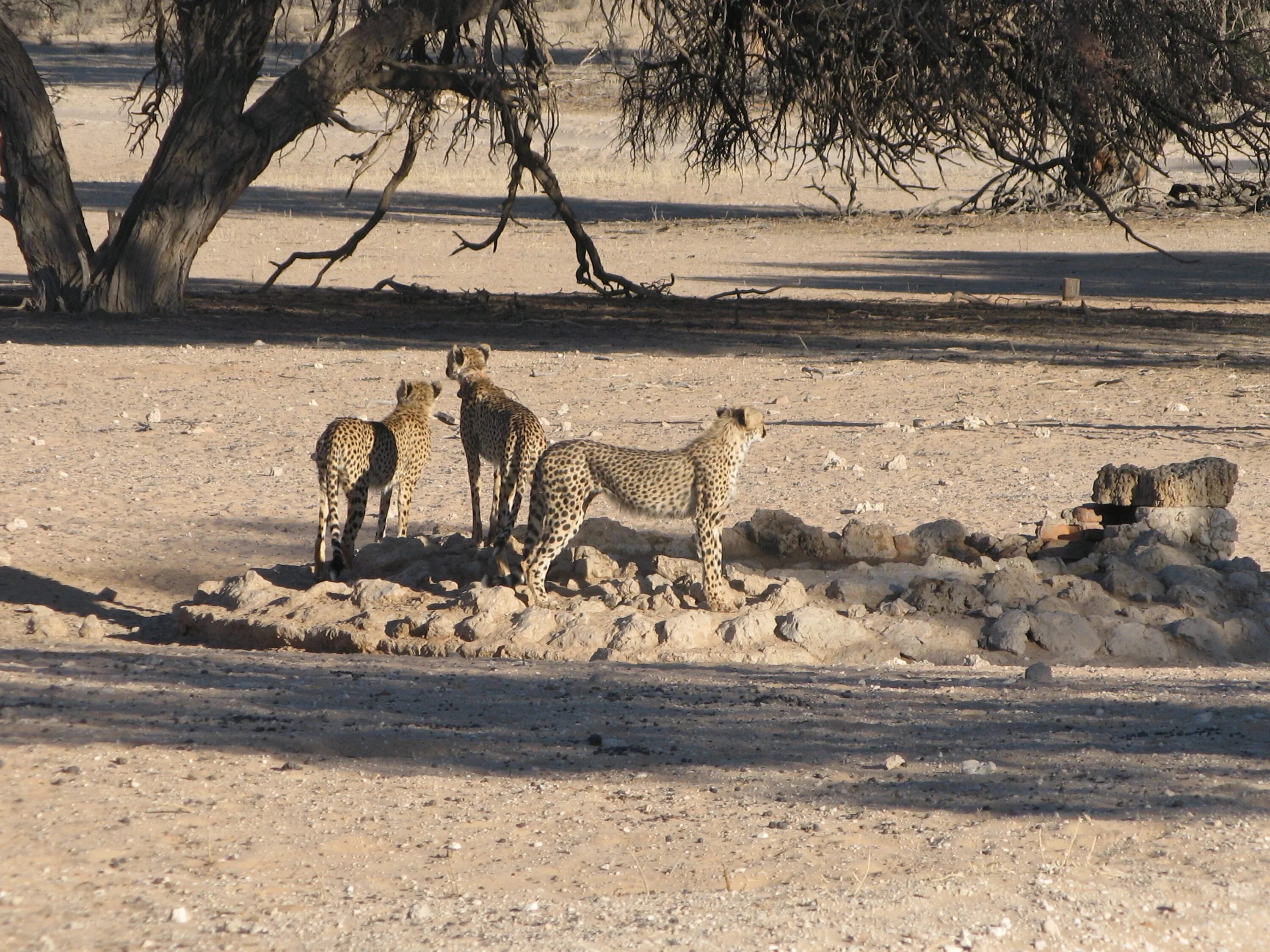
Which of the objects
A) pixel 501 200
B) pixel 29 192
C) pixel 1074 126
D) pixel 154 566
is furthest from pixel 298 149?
pixel 154 566

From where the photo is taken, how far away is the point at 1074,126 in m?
16.3

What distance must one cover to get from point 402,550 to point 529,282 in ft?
52.5

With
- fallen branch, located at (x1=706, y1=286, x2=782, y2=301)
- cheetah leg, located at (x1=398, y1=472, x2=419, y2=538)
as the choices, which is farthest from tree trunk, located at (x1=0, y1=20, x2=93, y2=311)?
cheetah leg, located at (x1=398, y1=472, x2=419, y2=538)

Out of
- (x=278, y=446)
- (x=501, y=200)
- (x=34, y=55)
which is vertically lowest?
(x=278, y=446)

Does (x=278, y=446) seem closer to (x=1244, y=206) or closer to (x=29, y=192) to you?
(x=29, y=192)

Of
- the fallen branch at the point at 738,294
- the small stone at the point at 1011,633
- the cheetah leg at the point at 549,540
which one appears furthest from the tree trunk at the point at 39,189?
the small stone at the point at 1011,633

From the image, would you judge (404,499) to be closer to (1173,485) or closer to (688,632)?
(688,632)

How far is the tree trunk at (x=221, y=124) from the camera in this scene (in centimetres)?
1848

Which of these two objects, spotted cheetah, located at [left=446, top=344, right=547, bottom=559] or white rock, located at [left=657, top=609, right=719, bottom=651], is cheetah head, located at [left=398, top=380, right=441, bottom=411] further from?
white rock, located at [left=657, top=609, right=719, bottom=651]

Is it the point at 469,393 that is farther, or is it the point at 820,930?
the point at 469,393

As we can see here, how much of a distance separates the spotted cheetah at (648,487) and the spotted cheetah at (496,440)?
0.60m

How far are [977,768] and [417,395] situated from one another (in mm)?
5084

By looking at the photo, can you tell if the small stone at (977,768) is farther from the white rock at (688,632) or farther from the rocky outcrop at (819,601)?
the white rock at (688,632)

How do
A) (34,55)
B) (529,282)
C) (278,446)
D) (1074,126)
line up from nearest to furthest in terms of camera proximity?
1. (278,446)
2. (1074,126)
3. (529,282)
4. (34,55)
